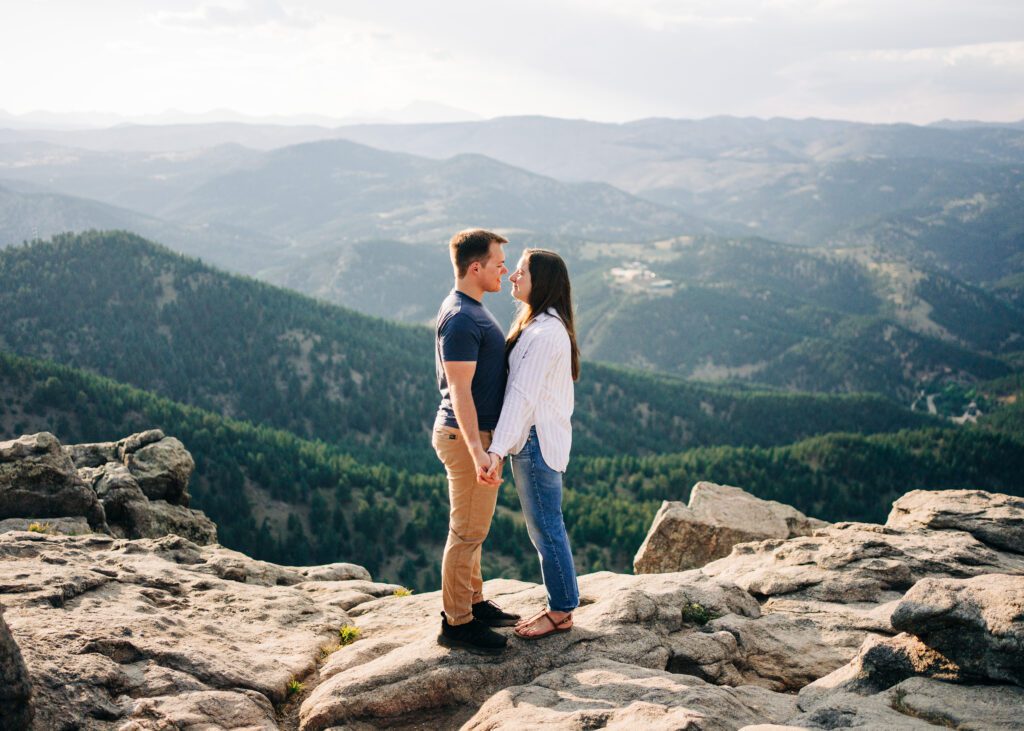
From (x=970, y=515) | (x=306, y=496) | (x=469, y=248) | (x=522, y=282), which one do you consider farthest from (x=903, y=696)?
(x=306, y=496)

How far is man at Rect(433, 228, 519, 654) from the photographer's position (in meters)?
10.6

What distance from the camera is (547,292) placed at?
37.4 feet

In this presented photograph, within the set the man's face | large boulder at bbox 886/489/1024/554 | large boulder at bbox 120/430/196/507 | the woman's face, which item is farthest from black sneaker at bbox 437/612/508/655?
large boulder at bbox 120/430/196/507

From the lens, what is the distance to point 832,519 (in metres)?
129

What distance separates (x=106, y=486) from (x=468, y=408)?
61.5ft

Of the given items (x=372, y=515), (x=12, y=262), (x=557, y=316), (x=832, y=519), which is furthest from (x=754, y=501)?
(x=12, y=262)

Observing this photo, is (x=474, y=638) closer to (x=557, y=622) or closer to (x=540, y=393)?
(x=557, y=622)

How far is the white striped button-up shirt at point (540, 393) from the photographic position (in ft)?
35.5

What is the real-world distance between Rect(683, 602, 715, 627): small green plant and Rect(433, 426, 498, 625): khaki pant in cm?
471

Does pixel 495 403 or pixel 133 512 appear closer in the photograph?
pixel 495 403

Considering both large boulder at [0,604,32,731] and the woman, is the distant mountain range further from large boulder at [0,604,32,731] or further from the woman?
large boulder at [0,604,32,731]

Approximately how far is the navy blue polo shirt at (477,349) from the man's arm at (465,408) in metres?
0.16

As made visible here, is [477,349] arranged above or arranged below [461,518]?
above

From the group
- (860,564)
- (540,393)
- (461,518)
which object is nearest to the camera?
(540,393)
